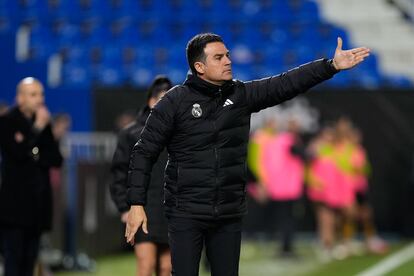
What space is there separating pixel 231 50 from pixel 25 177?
10770mm

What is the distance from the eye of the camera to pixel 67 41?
19438 millimetres

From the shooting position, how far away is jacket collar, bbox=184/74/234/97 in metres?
5.77

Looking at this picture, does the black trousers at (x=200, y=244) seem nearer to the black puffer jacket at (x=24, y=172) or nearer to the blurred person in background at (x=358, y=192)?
the black puffer jacket at (x=24, y=172)

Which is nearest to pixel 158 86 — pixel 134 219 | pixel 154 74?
pixel 134 219

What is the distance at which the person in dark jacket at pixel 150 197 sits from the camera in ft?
24.0

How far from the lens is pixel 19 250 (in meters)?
8.02

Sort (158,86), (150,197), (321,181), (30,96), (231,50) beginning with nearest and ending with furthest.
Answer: (150,197) < (158,86) < (30,96) < (321,181) < (231,50)

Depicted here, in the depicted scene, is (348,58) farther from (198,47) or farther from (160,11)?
(160,11)

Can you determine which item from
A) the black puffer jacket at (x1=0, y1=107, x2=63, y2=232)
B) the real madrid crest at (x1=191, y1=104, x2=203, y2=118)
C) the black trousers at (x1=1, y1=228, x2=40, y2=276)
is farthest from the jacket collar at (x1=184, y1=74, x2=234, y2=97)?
the black trousers at (x1=1, y1=228, x2=40, y2=276)

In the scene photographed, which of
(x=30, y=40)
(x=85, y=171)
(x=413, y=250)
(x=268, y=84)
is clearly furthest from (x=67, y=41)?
(x=268, y=84)

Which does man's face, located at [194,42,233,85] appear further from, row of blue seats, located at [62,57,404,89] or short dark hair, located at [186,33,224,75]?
row of blue seats, located at [62,57,404,89]

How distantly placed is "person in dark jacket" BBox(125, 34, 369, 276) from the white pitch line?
6115 millimetres

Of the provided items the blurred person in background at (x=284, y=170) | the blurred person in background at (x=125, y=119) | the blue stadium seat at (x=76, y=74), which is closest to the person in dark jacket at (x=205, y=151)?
the blurred person in background at (x=125, y=119)

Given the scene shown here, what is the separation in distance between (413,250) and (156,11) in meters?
7.23
